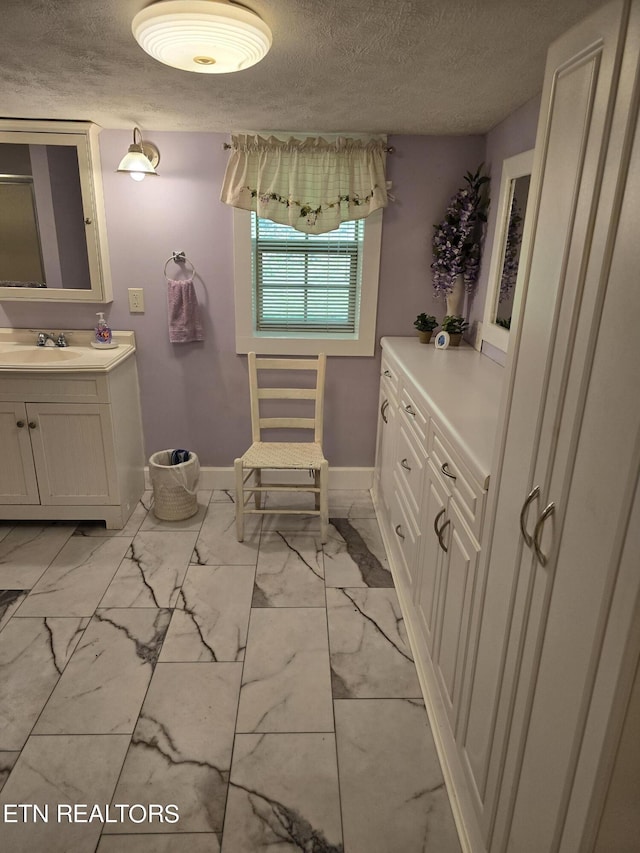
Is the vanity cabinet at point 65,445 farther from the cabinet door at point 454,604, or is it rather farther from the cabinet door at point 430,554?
the cabinet door at point 454,604

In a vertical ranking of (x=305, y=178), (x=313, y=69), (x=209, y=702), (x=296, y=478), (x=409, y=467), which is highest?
(x=313, y=69)

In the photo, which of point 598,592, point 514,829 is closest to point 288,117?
point 598,592

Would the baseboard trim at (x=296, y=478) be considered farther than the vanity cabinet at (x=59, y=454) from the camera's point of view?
Yes

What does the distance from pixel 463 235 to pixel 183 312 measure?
157cm

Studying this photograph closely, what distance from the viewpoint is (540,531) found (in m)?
1.02

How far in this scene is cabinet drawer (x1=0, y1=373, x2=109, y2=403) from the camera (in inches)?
108

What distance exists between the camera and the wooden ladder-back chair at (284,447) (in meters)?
2.84

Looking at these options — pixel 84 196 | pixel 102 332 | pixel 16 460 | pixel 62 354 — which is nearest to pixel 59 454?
pixel 16 460

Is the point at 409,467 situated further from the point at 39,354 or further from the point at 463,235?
the point at 39,354

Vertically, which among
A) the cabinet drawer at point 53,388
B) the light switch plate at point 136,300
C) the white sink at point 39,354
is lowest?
the cabinet drawer at point 53,388

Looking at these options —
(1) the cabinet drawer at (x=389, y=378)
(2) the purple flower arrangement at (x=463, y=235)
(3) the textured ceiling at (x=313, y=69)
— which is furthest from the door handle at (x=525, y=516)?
(2) the purple flower arrangement at (x=463, y=235)

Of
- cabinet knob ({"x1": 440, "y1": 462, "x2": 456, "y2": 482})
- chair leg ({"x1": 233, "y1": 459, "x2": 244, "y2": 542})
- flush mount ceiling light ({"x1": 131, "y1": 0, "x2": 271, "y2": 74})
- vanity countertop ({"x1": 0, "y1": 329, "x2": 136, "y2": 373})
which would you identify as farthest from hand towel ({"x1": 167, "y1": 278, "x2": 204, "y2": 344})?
cabinet knob ({"x1": 440, "y1": 462, "x2": 456, "y2": 482})

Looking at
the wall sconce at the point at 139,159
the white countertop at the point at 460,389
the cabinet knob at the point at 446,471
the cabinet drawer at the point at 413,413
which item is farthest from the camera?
the wall sconce at the point at 139,159

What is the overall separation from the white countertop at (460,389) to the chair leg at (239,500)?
37.5 inches
